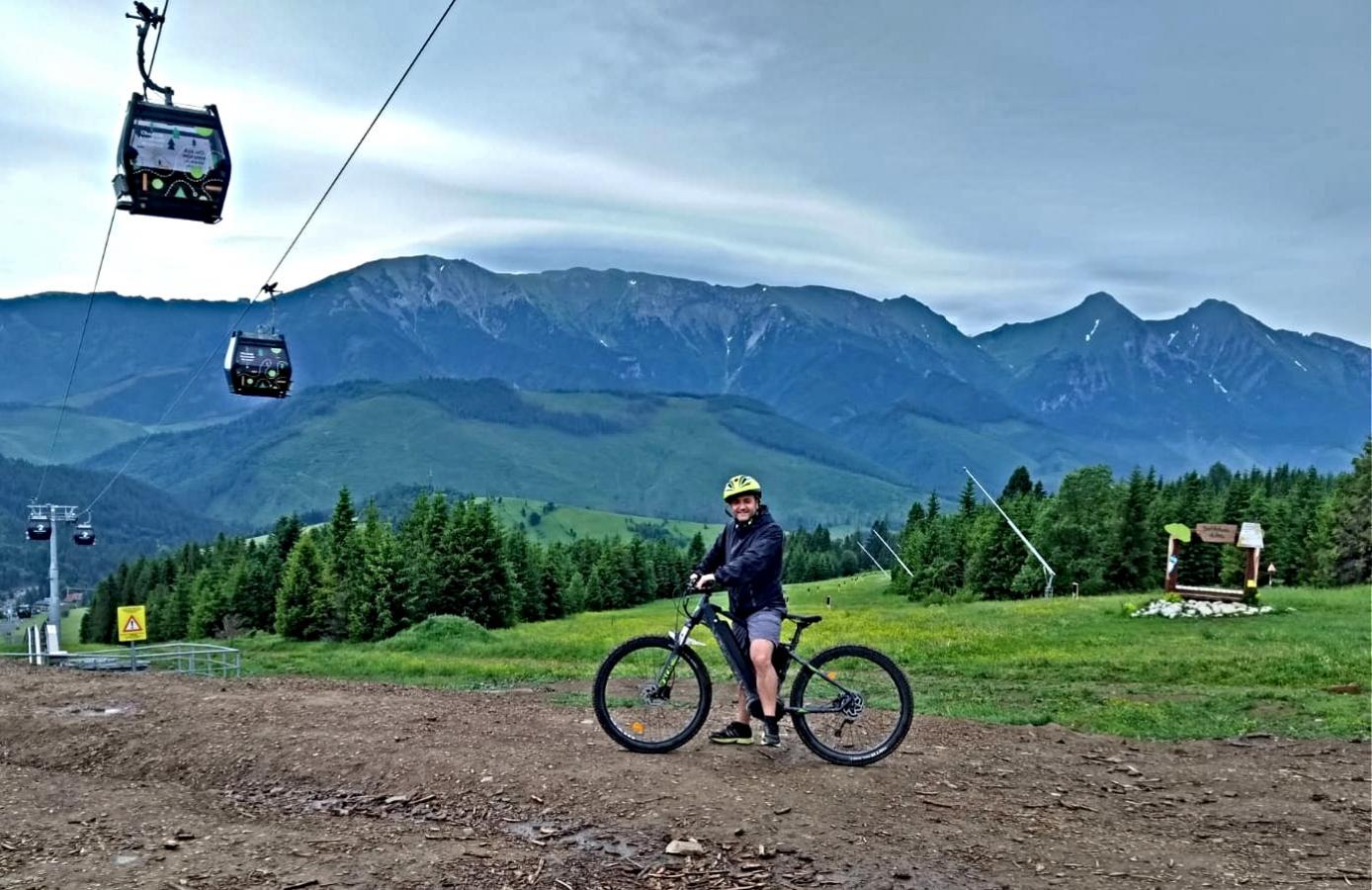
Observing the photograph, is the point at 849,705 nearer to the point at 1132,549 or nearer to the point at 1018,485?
the point at 1132,549

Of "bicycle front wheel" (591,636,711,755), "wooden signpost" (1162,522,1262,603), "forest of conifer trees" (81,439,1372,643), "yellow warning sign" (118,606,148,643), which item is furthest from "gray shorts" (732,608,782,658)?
"forest of conifer trees" (81,439,1372,643)

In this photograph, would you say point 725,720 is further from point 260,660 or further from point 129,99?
point 260,660

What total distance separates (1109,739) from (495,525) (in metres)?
59.4

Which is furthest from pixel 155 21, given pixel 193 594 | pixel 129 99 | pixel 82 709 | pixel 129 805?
pixel 193 594

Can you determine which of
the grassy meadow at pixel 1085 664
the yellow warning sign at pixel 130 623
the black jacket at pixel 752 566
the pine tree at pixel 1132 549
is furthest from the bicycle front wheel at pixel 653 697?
the pine tree at pixel 1132 549

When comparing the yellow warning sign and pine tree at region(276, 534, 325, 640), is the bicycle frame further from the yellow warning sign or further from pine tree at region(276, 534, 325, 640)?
pine tree at region(276, 534, 325, 640)

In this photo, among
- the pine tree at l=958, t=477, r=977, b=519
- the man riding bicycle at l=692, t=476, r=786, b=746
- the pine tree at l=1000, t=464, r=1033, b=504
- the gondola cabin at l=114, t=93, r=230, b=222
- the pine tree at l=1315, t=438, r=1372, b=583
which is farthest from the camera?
the pine tree at l=1000, t=464, r=1033, b=504

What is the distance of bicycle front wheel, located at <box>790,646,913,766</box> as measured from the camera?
1013cm

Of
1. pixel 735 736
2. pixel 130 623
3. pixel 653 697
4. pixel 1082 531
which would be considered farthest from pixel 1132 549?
pixel 653 697

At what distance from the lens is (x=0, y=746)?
436 inches

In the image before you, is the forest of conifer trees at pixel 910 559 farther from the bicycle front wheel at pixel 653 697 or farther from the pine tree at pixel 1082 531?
the bicycle front wheel at pixel 653 697

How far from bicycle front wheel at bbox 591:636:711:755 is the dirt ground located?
0.32 m

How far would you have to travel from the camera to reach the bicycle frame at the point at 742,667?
1012cm

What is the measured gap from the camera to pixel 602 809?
8211 mm
